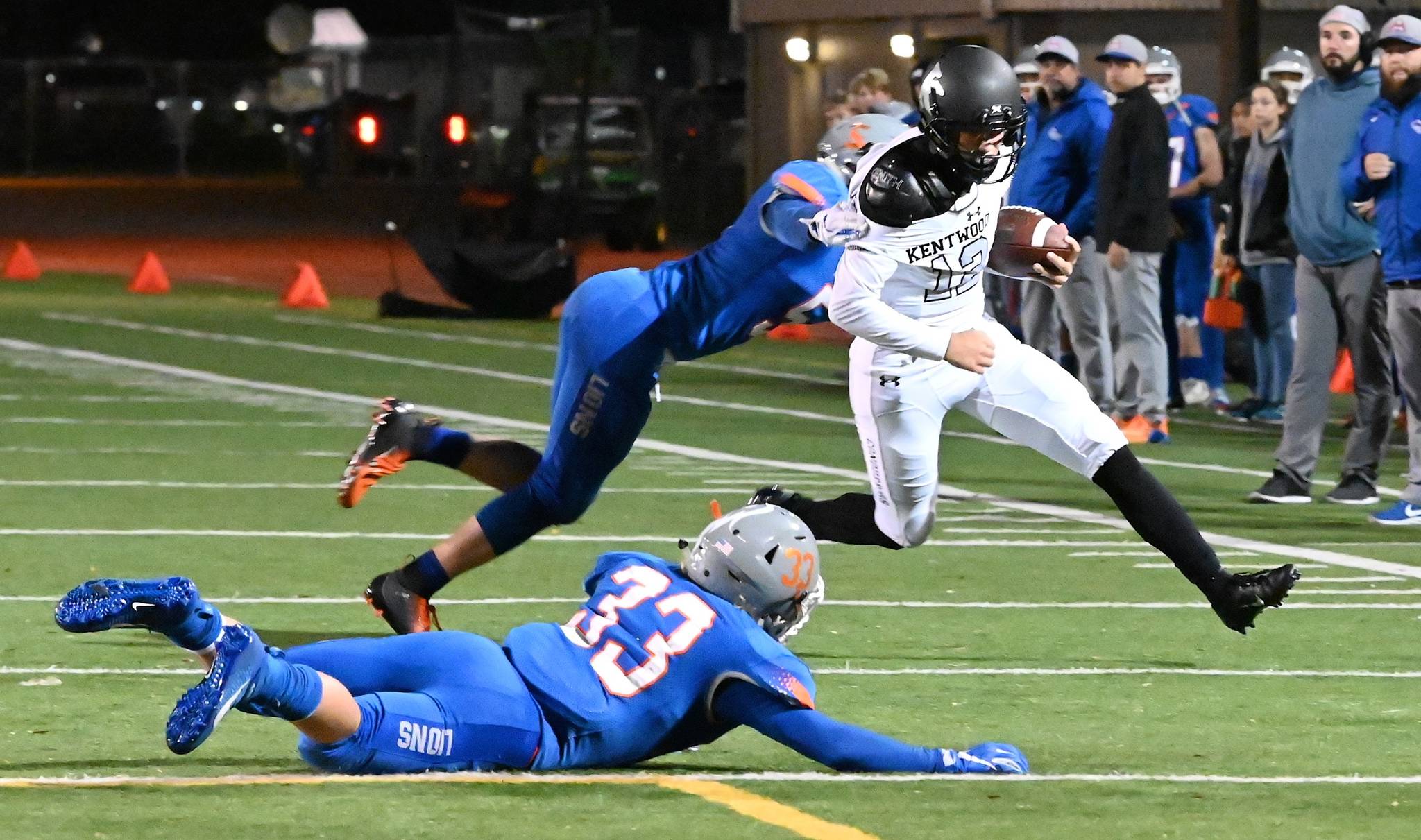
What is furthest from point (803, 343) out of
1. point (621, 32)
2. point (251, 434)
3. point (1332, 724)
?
point (621, 32)

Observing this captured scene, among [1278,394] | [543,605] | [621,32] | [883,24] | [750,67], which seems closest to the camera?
[543,605]

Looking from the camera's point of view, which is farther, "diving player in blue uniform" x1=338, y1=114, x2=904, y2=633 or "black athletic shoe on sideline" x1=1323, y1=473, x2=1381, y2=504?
"black athletic shoe on sideline" x1=1323, y1=473, x2=1381, y2=504

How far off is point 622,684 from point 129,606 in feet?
3.90

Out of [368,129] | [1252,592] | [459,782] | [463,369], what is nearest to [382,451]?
[459,782]

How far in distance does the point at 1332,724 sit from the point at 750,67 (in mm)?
18981

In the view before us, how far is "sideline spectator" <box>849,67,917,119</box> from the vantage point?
12.7 meters

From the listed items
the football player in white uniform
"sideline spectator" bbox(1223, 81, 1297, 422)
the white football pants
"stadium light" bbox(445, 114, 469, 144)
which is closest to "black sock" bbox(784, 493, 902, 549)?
the white football pants

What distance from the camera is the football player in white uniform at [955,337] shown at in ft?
24.2

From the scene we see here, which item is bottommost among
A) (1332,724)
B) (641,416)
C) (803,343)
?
(803,343)

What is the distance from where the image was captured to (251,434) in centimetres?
1405

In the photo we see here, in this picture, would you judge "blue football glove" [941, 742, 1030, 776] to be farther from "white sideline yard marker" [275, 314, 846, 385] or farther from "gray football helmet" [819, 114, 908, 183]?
"white sideline yard marker" [275, 314, 846, 385]

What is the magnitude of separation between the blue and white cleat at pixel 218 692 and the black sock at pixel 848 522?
116 inches

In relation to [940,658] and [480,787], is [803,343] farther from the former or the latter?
[480,787]

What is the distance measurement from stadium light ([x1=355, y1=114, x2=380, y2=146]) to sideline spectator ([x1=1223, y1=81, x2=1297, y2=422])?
39.5 ft
